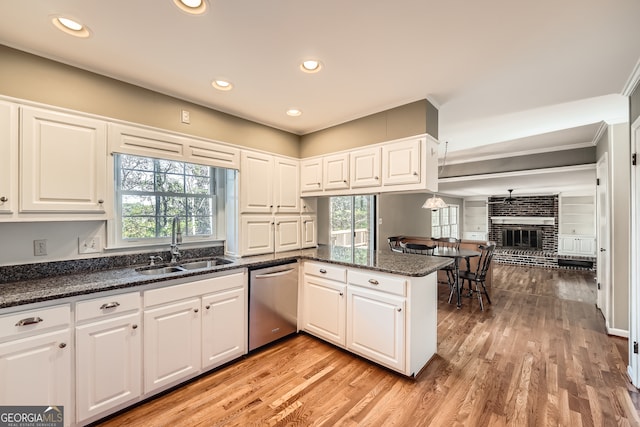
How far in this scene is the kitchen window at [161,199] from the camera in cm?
242

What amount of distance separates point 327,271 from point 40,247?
7.60 ft

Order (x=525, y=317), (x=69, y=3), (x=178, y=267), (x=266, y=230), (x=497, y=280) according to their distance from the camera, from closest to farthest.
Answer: (x=69, y=3) → (x=178, y=267) → (x=266, y=230) → (x=525, y=317) → (x=497, y=280)

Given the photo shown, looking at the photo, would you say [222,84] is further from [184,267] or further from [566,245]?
[566,245]

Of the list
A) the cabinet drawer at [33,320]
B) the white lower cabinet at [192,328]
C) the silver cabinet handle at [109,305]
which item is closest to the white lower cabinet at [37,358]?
the cabinet drawer at [33,320]

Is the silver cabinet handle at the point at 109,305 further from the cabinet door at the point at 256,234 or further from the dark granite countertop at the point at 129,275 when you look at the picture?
the cabinet door at the point at 256,234

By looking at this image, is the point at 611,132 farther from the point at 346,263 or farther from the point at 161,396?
the point at 161,396

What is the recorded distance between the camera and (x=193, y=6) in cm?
144

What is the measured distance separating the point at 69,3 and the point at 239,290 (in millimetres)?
2205

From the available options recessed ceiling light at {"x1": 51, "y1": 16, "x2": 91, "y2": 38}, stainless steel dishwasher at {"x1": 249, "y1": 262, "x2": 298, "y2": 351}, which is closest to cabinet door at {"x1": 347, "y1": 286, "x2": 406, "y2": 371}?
stainless steel dishwasher at {"x1": 249, "y1": 262, "x2": 298, "y2": 351}

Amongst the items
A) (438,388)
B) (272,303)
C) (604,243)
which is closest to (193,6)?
(272,303)

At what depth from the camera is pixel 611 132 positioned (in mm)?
3168

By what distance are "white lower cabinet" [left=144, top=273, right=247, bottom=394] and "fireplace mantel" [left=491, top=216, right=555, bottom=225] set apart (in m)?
9.63

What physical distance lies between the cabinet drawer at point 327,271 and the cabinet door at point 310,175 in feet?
3.11

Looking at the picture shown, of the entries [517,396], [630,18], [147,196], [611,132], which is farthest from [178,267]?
[611,132]
